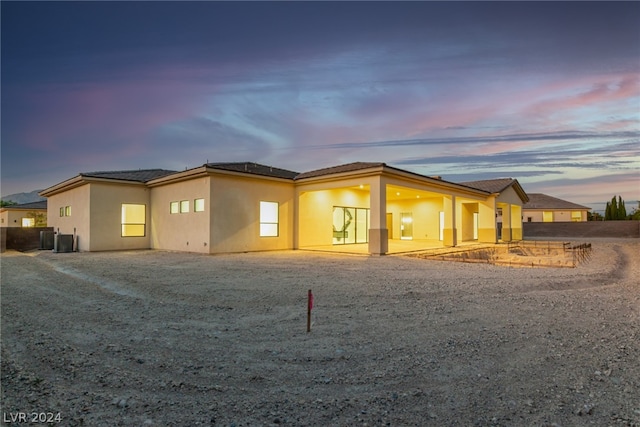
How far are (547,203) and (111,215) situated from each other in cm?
5276

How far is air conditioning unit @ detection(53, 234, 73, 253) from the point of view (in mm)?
17500

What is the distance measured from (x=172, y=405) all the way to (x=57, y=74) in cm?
1774

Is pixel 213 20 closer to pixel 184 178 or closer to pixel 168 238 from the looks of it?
pixel 184 178

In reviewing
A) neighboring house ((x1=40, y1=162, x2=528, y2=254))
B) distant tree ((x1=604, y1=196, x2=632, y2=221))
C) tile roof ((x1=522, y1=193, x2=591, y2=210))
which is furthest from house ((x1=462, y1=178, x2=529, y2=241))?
distant tree ((x1=604, y1=196, x2=632, y2=221))

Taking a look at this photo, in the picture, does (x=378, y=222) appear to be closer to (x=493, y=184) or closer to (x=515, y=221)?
(x=493, y=184)

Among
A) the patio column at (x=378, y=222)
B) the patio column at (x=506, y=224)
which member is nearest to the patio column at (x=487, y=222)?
the patio column at (x=506, y=224)

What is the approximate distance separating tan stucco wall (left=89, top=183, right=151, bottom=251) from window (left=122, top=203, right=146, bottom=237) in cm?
53

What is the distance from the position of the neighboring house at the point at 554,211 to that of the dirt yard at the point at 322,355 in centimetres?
4543

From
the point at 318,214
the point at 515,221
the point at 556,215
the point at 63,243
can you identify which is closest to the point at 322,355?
the point at 318,214

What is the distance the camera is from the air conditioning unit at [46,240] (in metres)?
19.8

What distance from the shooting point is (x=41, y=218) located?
114ft

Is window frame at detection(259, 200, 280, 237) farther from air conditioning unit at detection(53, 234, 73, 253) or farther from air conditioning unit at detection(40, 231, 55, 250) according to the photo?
air conditioning unit at detection(40, 231, 55, 250)

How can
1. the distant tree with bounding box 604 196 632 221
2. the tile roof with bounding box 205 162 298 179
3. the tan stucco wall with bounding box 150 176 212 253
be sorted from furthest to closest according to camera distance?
the distant tree with bounding box 604 196 632 221
the tile roof with bounding box 205 162 298 179
the tan stucco wall with bounding box 150 176 212 253

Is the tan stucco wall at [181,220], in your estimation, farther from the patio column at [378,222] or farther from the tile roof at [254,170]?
the patio column at [378,222]
